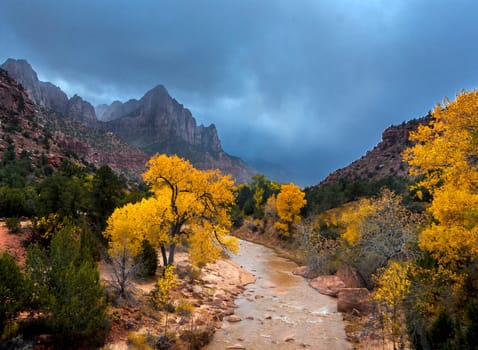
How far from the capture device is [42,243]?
17.8 meters

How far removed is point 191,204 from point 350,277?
45.8 feet

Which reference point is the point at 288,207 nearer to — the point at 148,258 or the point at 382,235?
the point at 382,235

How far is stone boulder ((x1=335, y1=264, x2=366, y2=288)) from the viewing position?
73.5 ft

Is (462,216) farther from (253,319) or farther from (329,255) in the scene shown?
(329,255)

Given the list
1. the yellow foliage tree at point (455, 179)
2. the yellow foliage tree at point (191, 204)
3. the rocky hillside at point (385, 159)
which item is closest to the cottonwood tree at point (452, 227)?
the yellow foliage tree at point (455, 179)

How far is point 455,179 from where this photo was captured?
10.3 meters

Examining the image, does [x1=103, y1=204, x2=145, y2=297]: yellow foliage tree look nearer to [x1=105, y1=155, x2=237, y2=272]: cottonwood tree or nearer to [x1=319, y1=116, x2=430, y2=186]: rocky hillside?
[x1=105, y1=155, x2=237, y2=272]: cottonwood tree

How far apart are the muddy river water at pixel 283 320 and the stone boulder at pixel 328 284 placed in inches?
24.4

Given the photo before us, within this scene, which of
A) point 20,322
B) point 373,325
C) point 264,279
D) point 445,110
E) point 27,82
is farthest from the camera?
point 27,82

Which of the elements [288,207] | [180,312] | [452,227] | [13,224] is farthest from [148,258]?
[288,207]

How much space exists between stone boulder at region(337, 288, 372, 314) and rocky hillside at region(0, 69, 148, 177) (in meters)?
53.1

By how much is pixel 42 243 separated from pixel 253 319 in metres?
13.5

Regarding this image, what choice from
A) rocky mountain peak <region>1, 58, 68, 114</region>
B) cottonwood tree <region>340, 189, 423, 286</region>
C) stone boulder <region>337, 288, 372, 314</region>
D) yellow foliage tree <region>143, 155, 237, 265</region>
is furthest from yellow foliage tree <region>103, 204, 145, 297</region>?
rocky mountain peak <region>1, 58, 68, 114</region>

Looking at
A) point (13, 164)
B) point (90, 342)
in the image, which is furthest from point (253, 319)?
point (13, 164)
